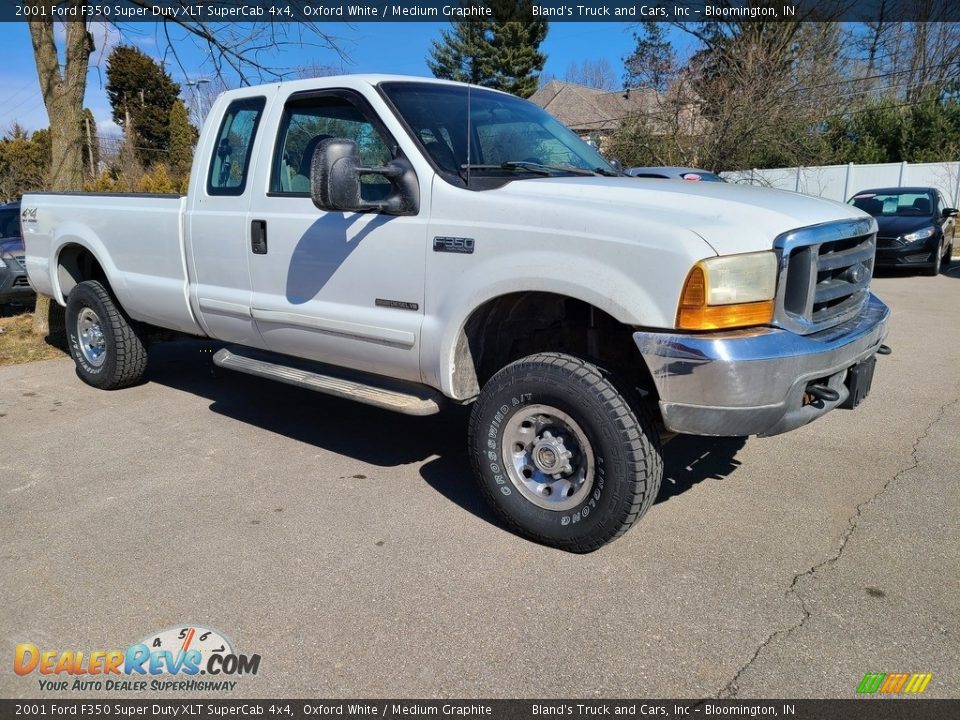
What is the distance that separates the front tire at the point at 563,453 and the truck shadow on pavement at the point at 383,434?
341 millimetres

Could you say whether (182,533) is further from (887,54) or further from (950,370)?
(887,54)

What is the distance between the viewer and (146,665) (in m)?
2.74

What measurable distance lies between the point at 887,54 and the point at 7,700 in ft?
133

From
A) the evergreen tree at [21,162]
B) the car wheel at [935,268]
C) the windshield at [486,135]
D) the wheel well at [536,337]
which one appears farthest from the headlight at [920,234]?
the evergreen tree at [21,162]

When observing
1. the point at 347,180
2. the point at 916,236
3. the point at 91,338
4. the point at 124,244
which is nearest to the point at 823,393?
the point at 347,180

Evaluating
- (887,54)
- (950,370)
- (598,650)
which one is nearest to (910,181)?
(887,54)

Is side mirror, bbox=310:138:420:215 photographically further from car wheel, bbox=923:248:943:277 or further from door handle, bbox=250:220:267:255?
car wheel, bbox=923:248:943:277

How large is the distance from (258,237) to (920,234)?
482 inches

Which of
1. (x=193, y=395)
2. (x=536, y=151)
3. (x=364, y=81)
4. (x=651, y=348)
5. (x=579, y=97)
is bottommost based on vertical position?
(x=193, y=395)

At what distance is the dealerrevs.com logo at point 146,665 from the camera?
2648 millimetres

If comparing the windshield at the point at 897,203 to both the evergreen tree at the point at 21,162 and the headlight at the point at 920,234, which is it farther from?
the evergreen tree at the point at 21,162

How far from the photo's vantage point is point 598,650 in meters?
2.77

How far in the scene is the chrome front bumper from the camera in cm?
296

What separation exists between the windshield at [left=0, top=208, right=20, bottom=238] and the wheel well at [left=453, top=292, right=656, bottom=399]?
10.2 metres
